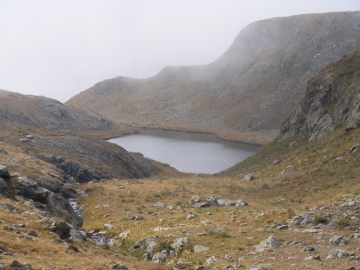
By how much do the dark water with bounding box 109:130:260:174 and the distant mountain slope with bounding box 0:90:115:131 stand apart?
52.6 feet

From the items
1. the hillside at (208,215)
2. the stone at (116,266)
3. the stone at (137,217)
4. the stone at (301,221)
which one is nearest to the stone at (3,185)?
the hillside at (208,215)

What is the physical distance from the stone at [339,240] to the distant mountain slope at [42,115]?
280ft

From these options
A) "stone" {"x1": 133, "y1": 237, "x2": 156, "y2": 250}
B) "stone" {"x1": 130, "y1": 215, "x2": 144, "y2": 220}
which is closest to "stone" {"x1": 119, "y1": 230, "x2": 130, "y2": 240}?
"stone" {"x1": 133, "y1": 237, "x2": 156, "y2": 250}

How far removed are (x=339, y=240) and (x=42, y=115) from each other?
108300mm

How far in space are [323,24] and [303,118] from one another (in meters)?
133

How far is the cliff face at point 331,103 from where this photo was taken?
4489 centimetres

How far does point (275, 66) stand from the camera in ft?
557

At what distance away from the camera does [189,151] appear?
10712cm

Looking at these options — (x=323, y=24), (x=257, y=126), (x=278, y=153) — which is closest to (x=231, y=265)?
(x=278, y=153)

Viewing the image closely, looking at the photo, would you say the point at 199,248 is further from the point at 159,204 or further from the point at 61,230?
the point at 159,204

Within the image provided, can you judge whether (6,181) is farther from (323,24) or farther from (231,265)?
(323,24)

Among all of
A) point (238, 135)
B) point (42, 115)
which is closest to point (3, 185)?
point (42, 115)

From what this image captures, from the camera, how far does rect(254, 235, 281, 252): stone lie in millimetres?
17316

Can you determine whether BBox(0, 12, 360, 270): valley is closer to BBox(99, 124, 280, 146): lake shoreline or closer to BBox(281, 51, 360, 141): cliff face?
BBox(281, 51, 360, 141): cliff face
